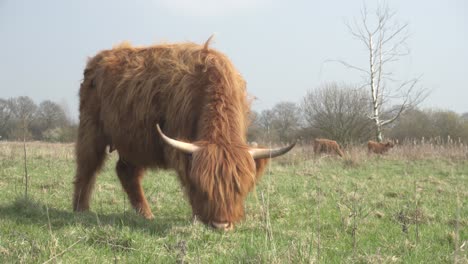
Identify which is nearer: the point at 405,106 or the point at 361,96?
the point at 405,106

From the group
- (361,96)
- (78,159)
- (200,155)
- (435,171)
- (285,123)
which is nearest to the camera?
(200,155)

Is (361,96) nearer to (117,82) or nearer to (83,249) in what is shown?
(117,82)

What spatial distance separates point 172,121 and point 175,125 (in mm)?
75

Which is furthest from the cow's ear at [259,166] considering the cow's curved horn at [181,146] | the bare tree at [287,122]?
the bare tree at [287,122]

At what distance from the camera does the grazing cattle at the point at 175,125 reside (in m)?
3.91

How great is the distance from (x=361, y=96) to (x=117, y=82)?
2338cm

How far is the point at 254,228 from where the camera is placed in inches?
166

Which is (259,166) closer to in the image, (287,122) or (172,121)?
(172,121)

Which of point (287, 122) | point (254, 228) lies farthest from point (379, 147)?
point (254, 228)

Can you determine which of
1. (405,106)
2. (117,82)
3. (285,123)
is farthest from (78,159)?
(285,123)

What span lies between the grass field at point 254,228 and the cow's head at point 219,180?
0.60 ft

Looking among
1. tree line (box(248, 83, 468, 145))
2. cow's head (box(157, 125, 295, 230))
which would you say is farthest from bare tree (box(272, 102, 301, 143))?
cow's head (box(157, 125, 295, 230))

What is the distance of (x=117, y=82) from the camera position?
5.68 m

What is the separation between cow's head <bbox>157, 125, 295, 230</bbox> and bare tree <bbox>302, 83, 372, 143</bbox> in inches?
869
